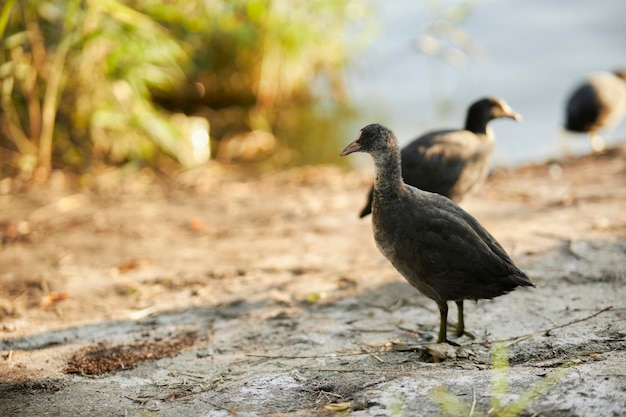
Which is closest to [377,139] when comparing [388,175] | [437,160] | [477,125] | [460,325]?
[388,175]

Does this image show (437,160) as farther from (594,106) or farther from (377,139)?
(594,106)

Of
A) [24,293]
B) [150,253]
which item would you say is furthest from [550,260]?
[24,293]

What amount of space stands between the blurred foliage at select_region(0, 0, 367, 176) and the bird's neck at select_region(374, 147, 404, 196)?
3.07 metres

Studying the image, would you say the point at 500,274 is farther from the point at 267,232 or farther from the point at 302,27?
the point at 302,27

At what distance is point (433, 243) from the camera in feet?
10.3

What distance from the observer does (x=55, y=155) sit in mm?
7520

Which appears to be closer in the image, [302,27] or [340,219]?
[340,219]

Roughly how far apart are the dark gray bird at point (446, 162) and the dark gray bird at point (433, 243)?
3.08ft

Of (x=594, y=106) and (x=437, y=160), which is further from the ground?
A: (x=594, y=106)

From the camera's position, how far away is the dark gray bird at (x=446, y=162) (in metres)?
4.31

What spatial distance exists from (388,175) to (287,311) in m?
1.00

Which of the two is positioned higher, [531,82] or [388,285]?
[531,82]

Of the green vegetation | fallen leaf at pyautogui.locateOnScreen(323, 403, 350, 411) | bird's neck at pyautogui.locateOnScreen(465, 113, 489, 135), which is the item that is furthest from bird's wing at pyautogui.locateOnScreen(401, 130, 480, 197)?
fallen leaf at pyautogui.locateOnScreen(323, 403, 350, 411)

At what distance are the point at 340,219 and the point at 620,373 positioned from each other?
123 inches
